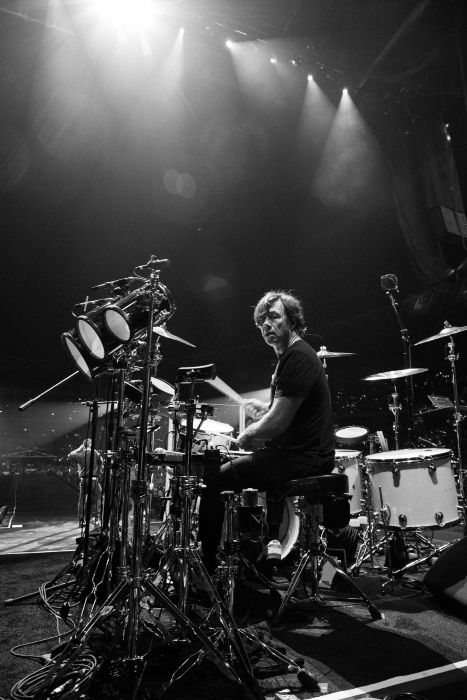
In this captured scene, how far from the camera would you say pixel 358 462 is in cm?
503

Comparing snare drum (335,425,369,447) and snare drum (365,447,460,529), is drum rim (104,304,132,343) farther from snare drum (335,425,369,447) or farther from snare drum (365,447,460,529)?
snare drum (335,425,369,447)

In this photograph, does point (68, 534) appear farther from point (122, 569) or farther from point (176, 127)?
point (176, 127)

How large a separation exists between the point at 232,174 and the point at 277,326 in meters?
6.89

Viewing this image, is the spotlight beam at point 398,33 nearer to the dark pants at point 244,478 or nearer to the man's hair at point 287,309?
the man's hair at point 287,309

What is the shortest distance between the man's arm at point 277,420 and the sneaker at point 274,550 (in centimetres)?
174

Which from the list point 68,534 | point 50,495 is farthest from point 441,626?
point 50,495

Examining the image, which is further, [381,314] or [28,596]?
[381,314]

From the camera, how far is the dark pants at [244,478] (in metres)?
2.64

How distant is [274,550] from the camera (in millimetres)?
4223

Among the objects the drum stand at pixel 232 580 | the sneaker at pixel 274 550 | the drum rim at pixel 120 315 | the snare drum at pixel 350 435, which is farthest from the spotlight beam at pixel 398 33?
the drum stand at pixel 232 580

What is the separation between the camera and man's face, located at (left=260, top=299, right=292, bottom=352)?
3133 millimetres

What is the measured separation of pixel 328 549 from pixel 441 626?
1.69 metres

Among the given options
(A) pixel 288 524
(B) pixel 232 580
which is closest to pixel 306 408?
(B) pixel 232 580

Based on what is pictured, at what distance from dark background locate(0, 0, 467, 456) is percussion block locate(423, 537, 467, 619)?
6294mm
